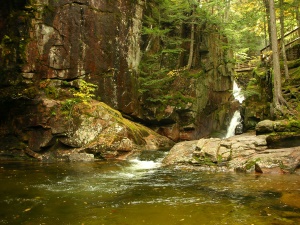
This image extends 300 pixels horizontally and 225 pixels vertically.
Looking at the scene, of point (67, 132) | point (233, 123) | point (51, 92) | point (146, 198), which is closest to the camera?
point (146, 198)

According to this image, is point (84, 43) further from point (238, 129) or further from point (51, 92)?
point (238, 129)

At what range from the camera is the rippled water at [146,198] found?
514 cm

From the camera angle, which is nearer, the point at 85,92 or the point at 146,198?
the point at 146,198

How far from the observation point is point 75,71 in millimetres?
17078

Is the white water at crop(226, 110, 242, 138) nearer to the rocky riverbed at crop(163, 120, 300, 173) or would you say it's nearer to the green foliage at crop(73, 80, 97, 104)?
the rocky riverbed at crop(163, 120, 300, 173)

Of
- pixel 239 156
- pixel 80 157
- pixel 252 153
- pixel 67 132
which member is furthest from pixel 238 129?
pixel 67 132

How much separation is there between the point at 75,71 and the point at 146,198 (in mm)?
12183

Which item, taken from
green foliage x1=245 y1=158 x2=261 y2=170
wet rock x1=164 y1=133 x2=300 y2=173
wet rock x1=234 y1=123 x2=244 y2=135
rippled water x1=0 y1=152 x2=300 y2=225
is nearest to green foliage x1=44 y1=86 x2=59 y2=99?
rippled water x1=0 y1=152 x2=300 y2=225

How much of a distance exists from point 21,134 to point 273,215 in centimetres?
1346

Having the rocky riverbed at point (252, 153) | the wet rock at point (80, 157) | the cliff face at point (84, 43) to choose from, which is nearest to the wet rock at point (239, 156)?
the rocky riverbed at point (252, 153)

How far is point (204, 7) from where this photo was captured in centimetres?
2106

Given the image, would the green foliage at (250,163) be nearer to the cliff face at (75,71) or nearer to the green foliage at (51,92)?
the cliff face at (75,71)

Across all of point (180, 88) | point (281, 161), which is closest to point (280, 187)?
point (281, 161)

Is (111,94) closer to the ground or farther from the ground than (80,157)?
farther from the ground
